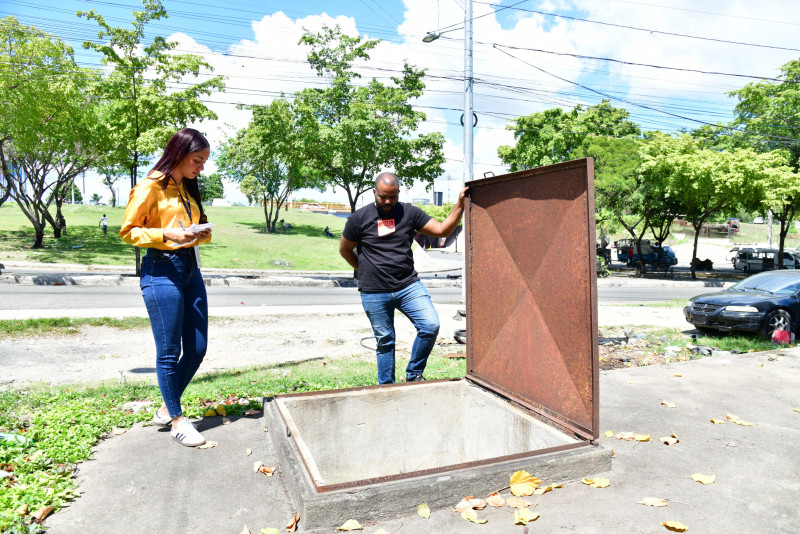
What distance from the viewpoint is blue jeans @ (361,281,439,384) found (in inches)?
161

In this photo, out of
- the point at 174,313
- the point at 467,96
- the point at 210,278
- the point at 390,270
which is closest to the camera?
the point at 174,313

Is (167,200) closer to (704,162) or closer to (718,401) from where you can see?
(718,401)

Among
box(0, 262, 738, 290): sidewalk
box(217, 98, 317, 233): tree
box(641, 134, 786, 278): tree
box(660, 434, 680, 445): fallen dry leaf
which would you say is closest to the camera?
box(660, 434, 680, 445): fallen dry leaf

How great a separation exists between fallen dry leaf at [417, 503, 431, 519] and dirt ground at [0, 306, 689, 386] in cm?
435

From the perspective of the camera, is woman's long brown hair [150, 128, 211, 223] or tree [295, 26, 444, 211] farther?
tree [295, 26, 444, 211]

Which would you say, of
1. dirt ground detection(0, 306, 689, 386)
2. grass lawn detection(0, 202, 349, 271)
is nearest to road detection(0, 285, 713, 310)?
dirt ground detection(0, 306, 689, 386)

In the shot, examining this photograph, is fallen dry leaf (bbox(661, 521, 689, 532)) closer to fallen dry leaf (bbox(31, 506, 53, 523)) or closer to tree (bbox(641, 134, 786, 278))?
fallen dry leaf (bbox(31, 506, 53, 523))

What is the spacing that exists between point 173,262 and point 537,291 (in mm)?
2262

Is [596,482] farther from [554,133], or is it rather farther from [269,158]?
[554,133]

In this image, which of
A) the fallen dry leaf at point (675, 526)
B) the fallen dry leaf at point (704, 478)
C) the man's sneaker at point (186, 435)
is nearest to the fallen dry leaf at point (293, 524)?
the man's sneaker at point (186, 435)

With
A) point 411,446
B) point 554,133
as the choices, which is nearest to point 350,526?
point 411,446

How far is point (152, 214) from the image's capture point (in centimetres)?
331

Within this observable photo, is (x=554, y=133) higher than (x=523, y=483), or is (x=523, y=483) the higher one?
(x=554, y=133)

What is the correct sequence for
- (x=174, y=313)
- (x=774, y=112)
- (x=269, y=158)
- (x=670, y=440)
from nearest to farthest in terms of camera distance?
(x=174, y=313) → (x=670, y=440) → (x=269, y=158) → (x=774, y=112)
